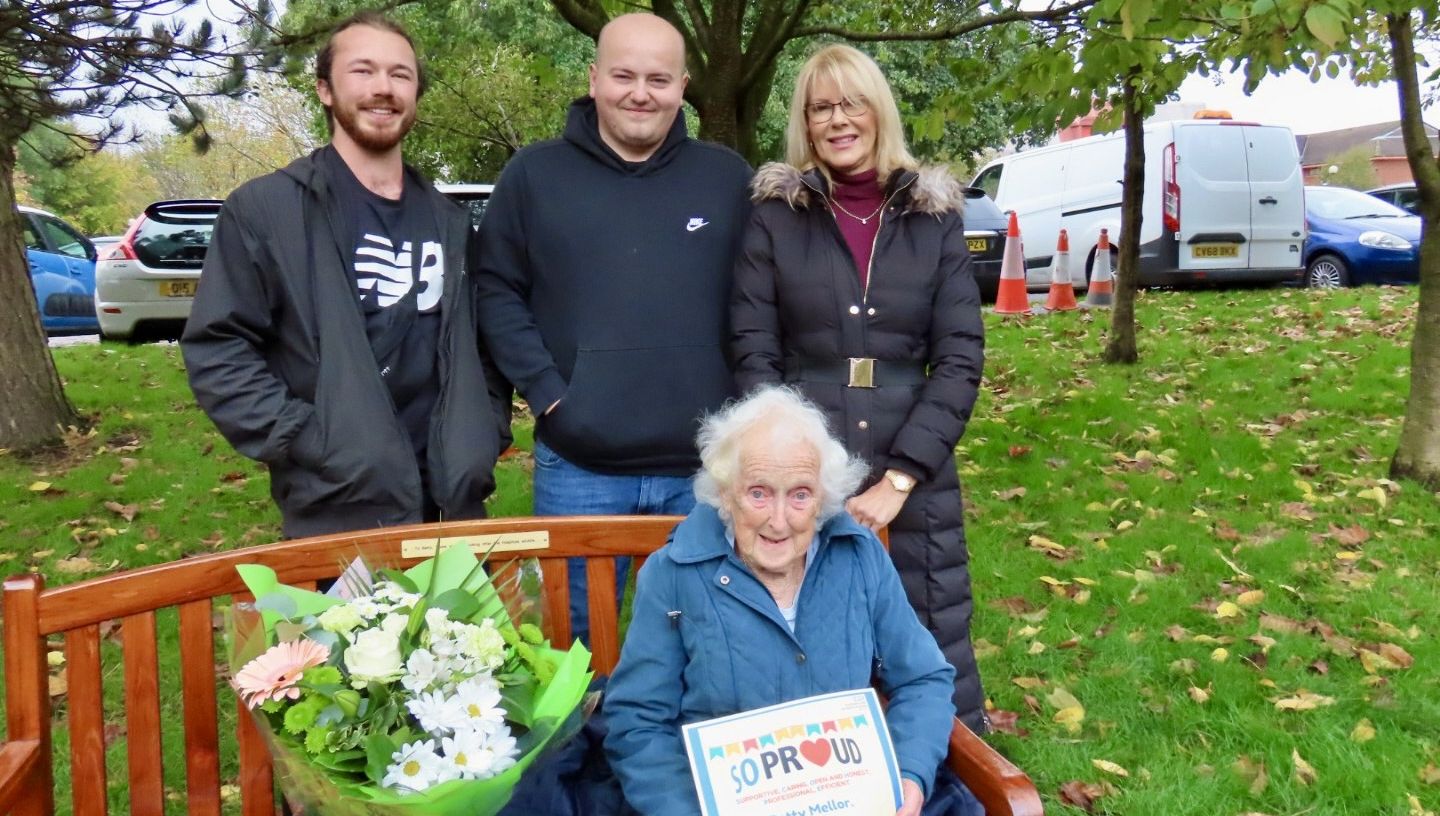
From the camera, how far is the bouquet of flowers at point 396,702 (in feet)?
5.53

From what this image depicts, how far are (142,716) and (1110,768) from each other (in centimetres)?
253

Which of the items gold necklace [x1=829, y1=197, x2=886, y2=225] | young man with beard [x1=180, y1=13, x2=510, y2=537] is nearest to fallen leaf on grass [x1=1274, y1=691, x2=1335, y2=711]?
gold necklace [x1=829, y1=197, x2=886, y2=225]

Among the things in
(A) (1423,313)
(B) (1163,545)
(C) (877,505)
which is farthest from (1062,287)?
(C) (877,505)

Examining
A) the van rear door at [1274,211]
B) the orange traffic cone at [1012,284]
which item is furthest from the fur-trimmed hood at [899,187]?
the van rear door at [1274,211]

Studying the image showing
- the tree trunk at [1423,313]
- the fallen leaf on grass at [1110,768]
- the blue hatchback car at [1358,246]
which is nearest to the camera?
the fallen leaf on grass at [1110,768]

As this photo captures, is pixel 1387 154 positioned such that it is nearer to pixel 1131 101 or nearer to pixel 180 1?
pixel 1131 101

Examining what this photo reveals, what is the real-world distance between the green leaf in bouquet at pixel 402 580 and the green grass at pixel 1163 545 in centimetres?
171

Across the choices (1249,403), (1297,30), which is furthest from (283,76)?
(1249,403)

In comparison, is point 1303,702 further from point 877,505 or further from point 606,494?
point 606,494

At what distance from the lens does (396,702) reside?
5.74 feet

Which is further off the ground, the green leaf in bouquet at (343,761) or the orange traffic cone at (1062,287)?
the orange traffic cone at (1062,287)

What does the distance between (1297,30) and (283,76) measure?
16.7 ft

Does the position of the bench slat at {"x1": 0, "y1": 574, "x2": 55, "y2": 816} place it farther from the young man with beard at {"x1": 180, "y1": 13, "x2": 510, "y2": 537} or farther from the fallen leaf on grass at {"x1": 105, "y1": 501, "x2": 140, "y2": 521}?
the fallen leaf on grass at {"x1": 105, "y1": 501, "x2": 140, "y2": 521}

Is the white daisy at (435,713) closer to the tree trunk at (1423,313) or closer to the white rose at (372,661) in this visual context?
the white rose at (372,661)
